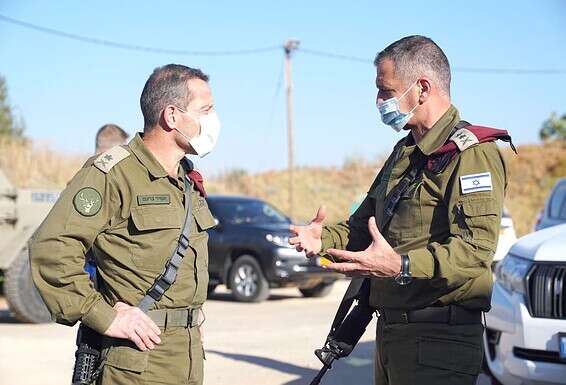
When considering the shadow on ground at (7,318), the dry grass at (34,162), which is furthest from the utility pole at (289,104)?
the shadow on ground at (7,318)

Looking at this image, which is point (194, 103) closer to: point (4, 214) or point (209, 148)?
point (209, 148)

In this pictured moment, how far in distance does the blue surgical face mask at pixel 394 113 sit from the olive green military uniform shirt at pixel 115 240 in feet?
3.03

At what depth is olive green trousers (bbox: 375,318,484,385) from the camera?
144 inches

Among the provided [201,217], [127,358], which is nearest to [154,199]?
A: [201,217]

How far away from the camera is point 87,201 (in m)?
3.54

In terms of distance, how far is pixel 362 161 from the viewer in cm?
5188

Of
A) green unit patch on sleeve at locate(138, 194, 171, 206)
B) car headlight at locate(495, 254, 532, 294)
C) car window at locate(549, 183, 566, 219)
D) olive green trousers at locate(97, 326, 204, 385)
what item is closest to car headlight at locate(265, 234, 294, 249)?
car window at locate(549, 183, 566, 219)

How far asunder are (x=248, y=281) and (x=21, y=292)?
14.7 feet

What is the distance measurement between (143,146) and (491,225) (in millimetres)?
1477

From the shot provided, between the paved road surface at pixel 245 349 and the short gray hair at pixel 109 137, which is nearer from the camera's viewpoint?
the short gray hair at pixel 109 137

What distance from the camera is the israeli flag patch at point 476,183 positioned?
11.5 feet

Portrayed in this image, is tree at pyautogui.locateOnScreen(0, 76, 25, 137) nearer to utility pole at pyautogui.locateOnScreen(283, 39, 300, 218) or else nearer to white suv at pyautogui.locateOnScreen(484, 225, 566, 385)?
utility pole at pyautogui.locateOnScreen(283, 39, 300, 218)

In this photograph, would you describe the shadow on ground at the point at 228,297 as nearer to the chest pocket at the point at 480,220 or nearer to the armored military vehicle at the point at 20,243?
the armored military vehicle at the point at 20,243

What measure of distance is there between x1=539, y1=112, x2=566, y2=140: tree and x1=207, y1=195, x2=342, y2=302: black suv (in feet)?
125
